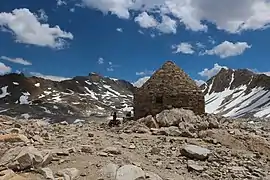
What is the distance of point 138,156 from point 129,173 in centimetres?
261

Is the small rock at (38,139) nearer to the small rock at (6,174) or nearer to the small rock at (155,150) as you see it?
the small rock at (6,174)

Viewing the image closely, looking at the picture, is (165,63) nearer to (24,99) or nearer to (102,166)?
(102,166)

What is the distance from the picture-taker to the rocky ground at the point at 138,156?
974 cm

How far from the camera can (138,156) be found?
12.5m

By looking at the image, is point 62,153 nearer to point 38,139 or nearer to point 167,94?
point 38,139

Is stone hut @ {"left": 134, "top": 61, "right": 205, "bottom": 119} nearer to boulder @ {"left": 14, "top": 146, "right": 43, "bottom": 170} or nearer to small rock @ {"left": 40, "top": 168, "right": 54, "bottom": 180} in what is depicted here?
boulder @ {"left": 14, "top": 146, "right": 43, "bottom": 170}

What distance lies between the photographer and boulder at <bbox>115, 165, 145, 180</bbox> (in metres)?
9.63

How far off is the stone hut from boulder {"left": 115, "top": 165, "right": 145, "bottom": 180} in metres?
13.0

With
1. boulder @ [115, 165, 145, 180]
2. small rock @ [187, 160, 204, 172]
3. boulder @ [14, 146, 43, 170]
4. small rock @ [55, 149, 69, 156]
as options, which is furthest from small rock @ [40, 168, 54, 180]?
small rock @ [187, 160, 204, 172]

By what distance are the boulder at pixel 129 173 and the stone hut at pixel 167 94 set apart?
13.0m

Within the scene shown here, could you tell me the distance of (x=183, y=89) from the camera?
77.0 ft

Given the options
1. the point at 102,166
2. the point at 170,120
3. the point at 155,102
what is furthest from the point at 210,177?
the point at 155,102

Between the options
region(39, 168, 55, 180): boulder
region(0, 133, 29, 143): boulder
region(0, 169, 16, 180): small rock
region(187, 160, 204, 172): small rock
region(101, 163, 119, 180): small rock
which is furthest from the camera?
region(0, 133, 29, 143): boulder

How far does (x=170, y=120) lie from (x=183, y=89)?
4.19 meters
